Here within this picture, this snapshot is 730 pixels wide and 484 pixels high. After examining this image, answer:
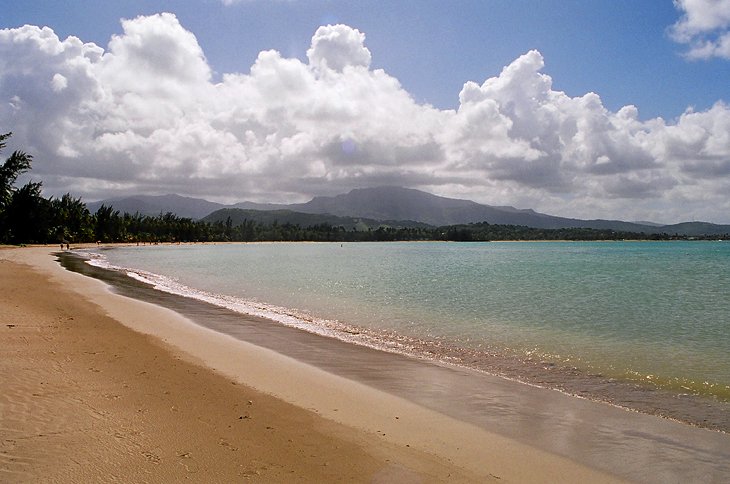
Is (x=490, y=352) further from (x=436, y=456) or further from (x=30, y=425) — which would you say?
(x=30, y=425)

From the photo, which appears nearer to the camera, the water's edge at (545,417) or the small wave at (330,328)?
the water's edge at (545,417)

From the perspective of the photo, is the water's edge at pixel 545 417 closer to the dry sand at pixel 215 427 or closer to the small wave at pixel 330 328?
the dry sand at pixel 215 427

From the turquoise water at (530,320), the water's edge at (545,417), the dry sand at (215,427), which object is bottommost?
the turquoise water at (530,320)

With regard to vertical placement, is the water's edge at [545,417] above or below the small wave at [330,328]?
above

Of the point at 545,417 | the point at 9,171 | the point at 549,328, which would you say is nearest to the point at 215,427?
the point at 545,417

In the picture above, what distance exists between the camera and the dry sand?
5793mm

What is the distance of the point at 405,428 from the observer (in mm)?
7805

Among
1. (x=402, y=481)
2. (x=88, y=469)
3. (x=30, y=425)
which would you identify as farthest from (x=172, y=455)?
(x=402, y=481)

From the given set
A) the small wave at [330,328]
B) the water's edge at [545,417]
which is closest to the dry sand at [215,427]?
the water's edge at [545,417]

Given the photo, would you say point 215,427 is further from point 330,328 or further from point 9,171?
point 9,171

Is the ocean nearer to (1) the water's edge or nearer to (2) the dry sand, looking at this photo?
(1) the water's edge

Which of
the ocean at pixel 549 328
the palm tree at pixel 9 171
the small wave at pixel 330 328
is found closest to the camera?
the ocean at pixel 549 328

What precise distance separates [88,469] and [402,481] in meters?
3.69

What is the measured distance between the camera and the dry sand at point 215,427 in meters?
5.79
